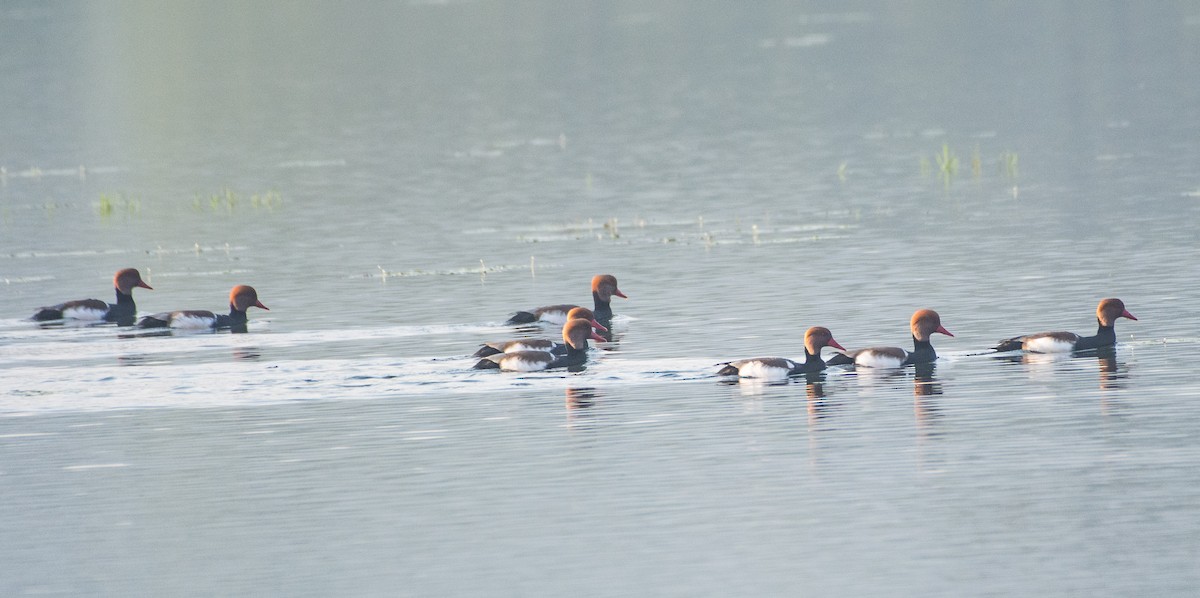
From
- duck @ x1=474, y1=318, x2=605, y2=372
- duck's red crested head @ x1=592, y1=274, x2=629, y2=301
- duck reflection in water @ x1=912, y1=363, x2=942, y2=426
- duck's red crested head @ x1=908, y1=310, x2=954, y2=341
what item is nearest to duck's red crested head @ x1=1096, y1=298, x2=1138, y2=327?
duck's red crested head @ x1=908, y1=310, x2=954, y2=341

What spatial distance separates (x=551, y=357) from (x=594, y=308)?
629 centimetres

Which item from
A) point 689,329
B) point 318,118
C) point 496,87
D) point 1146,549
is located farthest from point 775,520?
point 496,87

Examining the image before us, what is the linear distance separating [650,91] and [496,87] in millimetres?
7420

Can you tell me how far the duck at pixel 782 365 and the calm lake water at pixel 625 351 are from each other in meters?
0.29

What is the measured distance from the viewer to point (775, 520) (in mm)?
19719

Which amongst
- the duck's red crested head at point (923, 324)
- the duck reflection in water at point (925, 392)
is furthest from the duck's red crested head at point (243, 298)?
the duck reflection in water at point (925, 392)

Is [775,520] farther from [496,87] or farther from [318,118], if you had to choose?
[496,87]

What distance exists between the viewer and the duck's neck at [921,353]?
27750 millimetres

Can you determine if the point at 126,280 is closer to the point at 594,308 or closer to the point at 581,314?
the point at 594,308

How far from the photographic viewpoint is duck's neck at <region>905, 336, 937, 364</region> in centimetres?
2775

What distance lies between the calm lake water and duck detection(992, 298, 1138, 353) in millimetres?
348

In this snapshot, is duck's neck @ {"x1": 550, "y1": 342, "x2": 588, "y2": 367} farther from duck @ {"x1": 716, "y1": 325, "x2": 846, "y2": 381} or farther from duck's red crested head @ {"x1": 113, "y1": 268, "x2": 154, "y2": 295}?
duck's red crested head @ {"x1": 113, "y1": 268, "x2": 154, "y2": 295}

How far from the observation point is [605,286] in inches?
1340

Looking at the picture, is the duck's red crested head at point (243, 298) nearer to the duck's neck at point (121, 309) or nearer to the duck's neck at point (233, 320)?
the duck's neck at point (233, 320)
